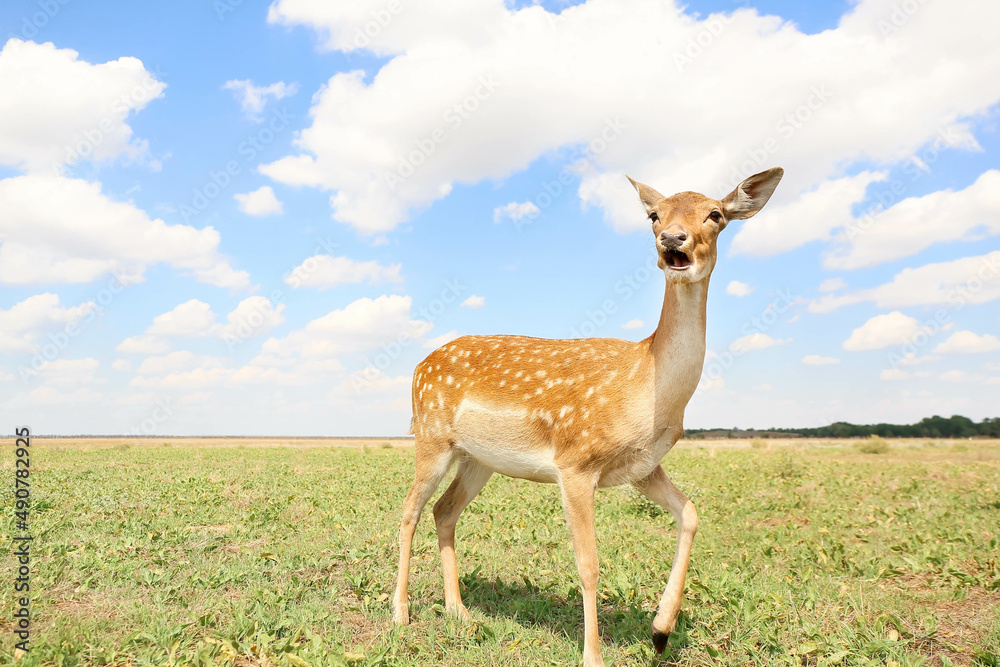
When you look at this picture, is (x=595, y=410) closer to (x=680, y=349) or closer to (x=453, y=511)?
(x=680, y=349)

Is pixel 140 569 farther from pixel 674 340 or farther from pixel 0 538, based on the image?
pixel 674 340

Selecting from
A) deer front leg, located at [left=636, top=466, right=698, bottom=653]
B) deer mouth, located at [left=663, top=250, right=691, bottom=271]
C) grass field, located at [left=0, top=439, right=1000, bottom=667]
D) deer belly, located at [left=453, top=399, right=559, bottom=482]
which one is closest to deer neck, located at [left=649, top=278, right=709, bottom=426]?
deer mouth, located at [left=663, top=250, right=691, bottom=271]

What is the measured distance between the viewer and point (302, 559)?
811 cm

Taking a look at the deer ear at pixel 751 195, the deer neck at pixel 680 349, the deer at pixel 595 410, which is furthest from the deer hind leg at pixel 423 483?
the deer ear at pixel 751 195

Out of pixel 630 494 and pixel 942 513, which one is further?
pixel 630 494

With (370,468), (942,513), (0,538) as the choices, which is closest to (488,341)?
(0,538)

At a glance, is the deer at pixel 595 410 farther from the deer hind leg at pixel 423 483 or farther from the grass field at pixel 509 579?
the grass field at pixel 509 579

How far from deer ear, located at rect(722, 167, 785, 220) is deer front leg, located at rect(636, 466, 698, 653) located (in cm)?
235

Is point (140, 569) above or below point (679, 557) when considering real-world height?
below

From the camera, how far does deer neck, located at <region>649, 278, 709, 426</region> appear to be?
5.22 metres

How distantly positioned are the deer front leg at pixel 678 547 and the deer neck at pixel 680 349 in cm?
75

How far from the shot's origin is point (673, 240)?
465 cm

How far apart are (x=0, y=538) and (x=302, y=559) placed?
4.53 metres

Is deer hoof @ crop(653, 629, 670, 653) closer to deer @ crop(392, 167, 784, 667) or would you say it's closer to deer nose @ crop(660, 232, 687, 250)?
deer @ crop(392, 167, 784, 667)
